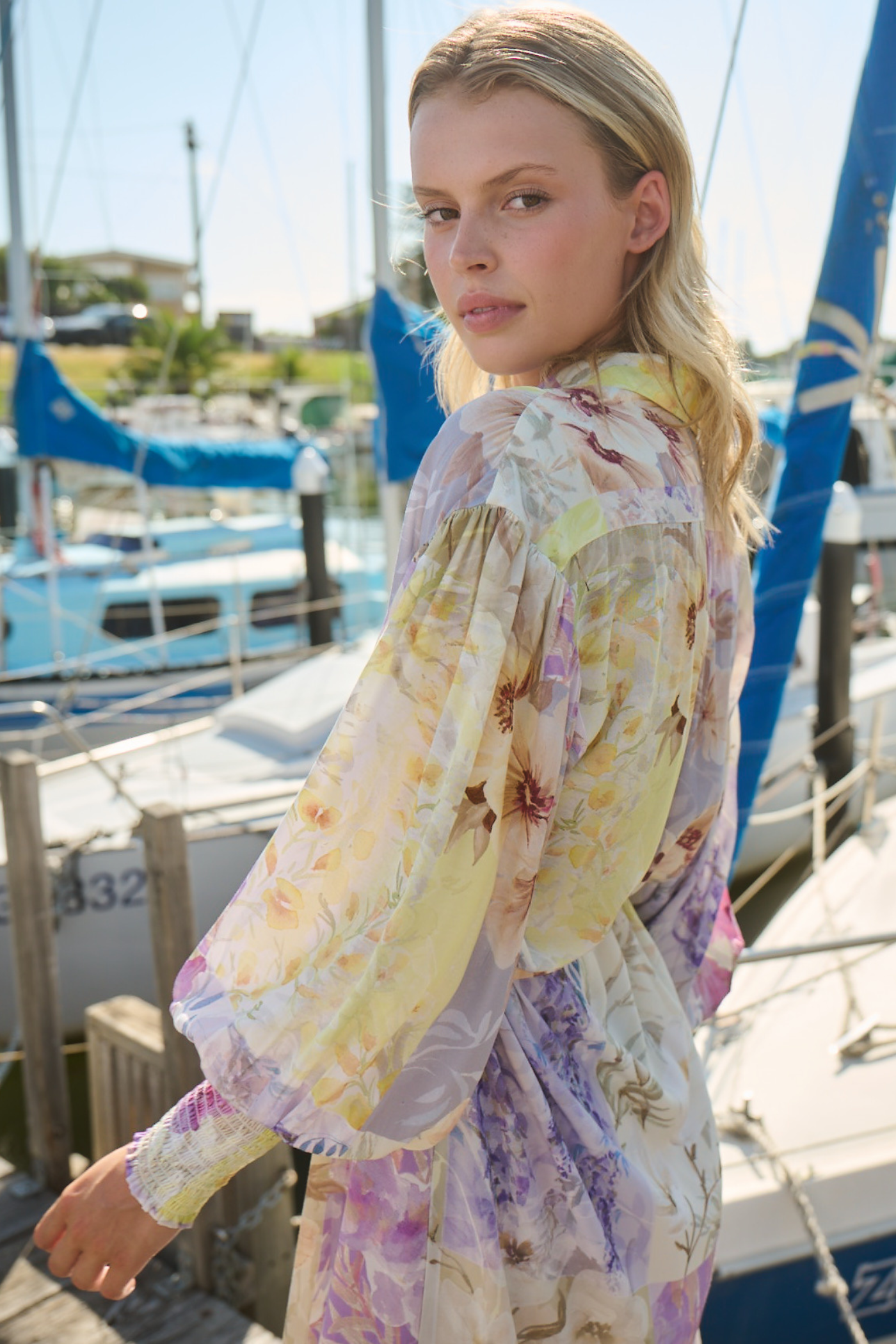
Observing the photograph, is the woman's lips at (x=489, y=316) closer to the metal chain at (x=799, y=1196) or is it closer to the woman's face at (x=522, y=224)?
the woman's face at (x=522, y=224)

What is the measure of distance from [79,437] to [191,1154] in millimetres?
7983

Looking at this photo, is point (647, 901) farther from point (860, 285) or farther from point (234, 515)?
point (234, 515)

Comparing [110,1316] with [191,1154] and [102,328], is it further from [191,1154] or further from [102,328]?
[102,328]

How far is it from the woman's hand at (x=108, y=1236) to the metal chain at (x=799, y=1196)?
4.90 feet

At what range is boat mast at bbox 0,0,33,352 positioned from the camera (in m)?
8.30

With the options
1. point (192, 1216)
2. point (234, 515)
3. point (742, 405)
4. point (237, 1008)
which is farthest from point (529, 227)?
point (234, 515)

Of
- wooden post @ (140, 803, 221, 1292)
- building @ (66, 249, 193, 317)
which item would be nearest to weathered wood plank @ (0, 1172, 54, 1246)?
wooden post @ (140, 803, 221, 1292)

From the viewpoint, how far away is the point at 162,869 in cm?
247

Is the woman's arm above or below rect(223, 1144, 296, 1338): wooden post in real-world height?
above

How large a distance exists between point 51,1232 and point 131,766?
204 inches

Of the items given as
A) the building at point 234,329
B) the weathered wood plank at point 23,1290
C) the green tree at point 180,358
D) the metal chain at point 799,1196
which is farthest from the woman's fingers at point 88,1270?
the building at point 234,329

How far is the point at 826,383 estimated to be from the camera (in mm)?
1971

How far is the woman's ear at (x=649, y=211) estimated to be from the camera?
90 cm

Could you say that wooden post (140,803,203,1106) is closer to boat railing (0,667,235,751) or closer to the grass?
boat railing (0,667,235,751)
